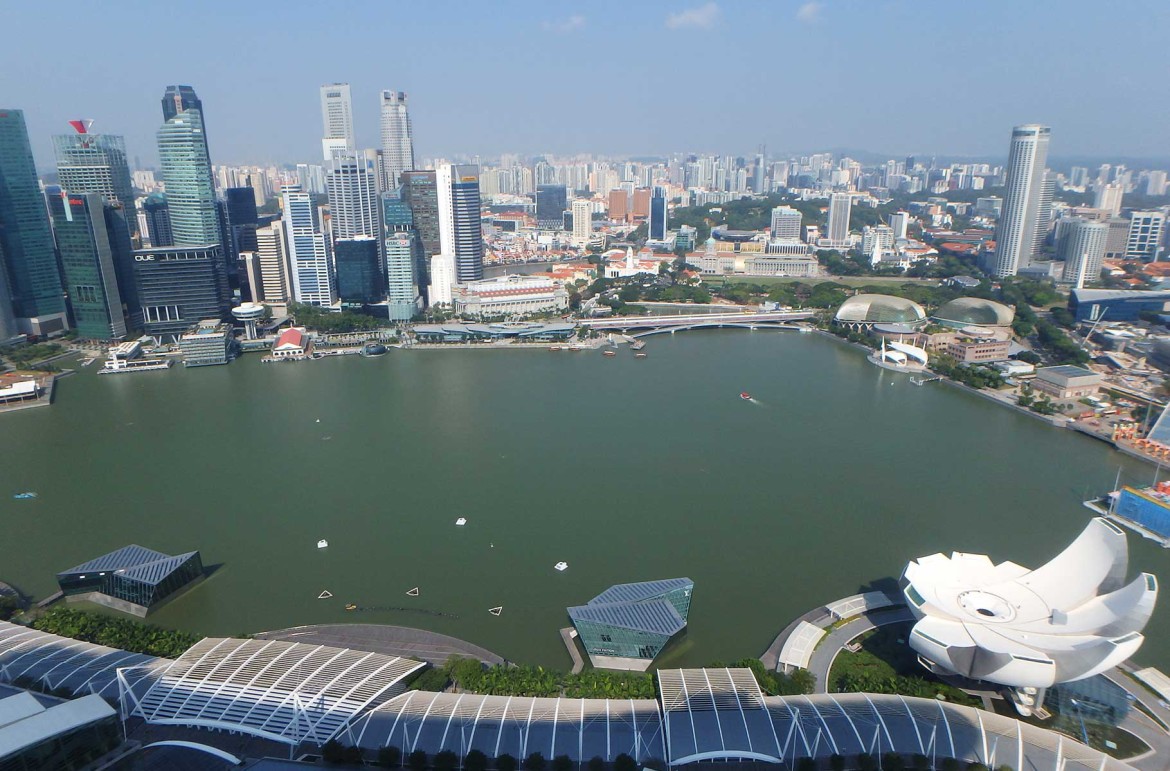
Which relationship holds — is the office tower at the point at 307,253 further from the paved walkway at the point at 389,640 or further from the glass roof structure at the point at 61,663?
the paved walkway at the point at 389,640

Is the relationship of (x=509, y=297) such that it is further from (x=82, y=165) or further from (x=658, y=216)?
(x=658, y=216)

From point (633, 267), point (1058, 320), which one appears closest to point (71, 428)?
point (633, 267)

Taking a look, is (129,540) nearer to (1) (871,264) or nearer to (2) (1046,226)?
(1) (871,264)

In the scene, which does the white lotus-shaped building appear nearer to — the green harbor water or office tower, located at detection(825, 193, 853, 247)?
the green harbor water

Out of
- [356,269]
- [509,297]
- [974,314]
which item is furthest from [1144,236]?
[356,269]

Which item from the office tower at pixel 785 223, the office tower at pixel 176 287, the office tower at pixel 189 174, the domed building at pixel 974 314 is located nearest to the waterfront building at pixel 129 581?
the office tower at pixel 176 287

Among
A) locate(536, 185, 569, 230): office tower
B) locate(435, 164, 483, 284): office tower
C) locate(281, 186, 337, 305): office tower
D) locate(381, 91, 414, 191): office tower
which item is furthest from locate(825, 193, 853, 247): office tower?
locate(281, 186, 337, 305): office tower
